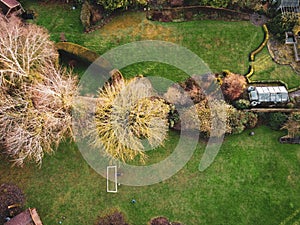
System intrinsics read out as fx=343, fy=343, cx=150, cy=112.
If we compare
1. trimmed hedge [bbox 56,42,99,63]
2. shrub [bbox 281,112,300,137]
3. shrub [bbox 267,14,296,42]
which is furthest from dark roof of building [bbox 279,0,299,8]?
trimmed hedge [bbox 56,42,99,63]

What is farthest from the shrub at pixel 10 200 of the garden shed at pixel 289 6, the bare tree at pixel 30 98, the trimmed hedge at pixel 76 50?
the garden shed at pixel 289 6

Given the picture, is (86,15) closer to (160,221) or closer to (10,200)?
(10,200)

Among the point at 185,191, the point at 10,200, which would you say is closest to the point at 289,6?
the point at 185,191

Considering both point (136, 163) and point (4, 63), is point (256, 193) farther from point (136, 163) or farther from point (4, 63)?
point (4, 63)

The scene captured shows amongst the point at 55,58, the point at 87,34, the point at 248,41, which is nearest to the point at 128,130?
the point at 55,58

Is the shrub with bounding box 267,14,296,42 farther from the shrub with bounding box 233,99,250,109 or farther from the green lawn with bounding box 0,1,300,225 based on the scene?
the green lawn with bounding box 0,1,300,225

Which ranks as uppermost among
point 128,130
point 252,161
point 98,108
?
point 98,108
